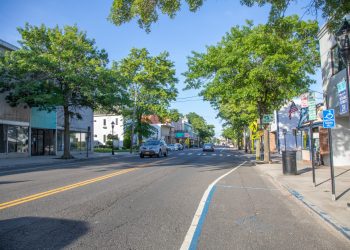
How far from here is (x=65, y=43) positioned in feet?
96.8

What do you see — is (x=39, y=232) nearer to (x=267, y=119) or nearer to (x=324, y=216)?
(x=324, y=216)

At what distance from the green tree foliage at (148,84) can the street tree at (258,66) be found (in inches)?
1032

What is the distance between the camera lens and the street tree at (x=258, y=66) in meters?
20.8

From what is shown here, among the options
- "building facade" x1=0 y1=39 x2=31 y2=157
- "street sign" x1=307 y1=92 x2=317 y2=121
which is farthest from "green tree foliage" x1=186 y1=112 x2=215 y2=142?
"street sign" x1=307 y1=92 x2=317 y2=121

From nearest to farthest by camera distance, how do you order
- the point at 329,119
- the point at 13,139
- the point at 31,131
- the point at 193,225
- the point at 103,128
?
the point at 193,225 < the point at 329,119 < the point at 13,139 < the point at 31,131 < the point at 103,128

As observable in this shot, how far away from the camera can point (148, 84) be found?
52.2 m

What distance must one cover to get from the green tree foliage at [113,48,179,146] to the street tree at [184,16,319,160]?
26212 millimetres

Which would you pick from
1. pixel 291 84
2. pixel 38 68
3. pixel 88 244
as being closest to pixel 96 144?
pixel 38 68

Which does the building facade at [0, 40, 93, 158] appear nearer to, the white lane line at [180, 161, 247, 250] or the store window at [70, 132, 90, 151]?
the store window at [70, 132, 90, 151]

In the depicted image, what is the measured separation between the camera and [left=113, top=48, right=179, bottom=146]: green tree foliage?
51.5 m

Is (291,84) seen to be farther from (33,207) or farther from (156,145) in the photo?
(33,207)

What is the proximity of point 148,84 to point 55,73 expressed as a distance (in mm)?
24015

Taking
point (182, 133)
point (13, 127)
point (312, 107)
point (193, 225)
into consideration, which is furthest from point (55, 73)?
point (182, 133)

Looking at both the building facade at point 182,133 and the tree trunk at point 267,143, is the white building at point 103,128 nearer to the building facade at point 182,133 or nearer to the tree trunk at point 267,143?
the building facade at point 182,133
